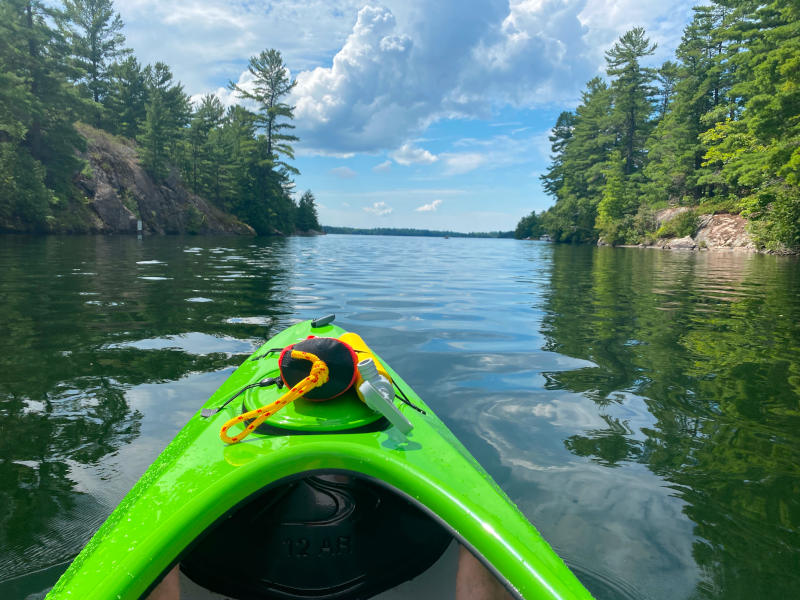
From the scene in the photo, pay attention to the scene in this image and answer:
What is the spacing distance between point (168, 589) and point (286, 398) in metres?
0.72

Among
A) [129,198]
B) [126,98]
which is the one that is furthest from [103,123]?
[129,198]

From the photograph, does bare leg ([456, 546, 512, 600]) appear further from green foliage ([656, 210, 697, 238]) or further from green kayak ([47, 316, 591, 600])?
green foliage ([656, 210, 697, 238])

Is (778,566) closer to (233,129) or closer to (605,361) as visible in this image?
(605,361)

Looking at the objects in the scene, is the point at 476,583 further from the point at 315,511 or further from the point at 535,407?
the point at 535,407

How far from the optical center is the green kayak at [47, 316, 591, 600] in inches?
48.7

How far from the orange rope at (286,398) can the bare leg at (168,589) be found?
0.48m

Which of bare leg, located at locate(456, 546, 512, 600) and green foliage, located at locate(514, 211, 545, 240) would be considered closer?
bare leg, located at locate(456, 546, 512, 600)

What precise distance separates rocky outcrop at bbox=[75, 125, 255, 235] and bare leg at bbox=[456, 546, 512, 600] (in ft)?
Answer: 113

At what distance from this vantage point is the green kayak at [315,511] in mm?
1236

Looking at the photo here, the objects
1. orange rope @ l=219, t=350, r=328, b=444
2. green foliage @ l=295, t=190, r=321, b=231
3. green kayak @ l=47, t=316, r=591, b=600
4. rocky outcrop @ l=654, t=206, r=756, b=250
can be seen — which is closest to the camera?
green kayak @ l=47, t=316, r=591, b=600

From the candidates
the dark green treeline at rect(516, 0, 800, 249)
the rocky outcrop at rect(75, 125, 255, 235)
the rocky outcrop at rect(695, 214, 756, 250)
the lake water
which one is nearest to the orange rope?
the lake water

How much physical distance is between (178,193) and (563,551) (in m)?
45.3

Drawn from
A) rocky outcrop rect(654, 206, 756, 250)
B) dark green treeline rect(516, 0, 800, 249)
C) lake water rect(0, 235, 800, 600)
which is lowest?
lake water rect(0, 235, 800, 600)

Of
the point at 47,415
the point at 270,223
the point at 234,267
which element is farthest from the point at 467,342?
the point at 270,223
